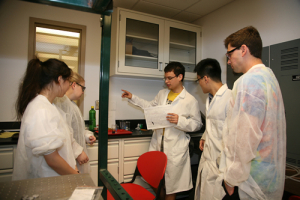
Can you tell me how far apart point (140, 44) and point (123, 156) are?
1.49 m

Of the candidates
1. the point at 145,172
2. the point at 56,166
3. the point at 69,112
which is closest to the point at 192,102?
the point at 145,172

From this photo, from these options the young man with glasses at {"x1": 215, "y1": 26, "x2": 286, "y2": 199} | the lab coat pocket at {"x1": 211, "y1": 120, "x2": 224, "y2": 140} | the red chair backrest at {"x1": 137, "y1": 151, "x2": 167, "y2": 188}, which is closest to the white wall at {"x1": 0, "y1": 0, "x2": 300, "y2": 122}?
the red chair backrest at {"x1": 137, "y1": 151, "x2": 167, "y2": 188}

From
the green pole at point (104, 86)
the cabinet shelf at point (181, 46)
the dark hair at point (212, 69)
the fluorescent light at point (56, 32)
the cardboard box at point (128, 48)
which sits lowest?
the green pole at point (104, 86)

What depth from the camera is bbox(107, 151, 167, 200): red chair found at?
4.98 ft

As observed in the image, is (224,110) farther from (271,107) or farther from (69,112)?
(69,112)

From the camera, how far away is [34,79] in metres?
1.06

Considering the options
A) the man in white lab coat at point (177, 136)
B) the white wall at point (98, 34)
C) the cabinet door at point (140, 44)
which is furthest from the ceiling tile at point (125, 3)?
the man in white lab coat at point (177, 136)

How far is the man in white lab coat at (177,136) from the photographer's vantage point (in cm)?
192

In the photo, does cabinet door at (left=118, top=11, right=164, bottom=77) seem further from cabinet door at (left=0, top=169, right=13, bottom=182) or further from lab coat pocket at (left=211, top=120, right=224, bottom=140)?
cabinet door at (left=0, top=169, right=13, bottom=182)

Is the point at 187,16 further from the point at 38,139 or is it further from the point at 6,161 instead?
the point at 6,161

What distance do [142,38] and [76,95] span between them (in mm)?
1324

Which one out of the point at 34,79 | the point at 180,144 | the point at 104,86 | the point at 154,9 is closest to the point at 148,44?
the point at 154,9

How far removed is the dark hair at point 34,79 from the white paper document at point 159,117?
3.57 feet

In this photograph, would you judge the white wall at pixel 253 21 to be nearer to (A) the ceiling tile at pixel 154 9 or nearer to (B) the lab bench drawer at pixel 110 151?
(A) the ceiling tile at pixel 154 9
